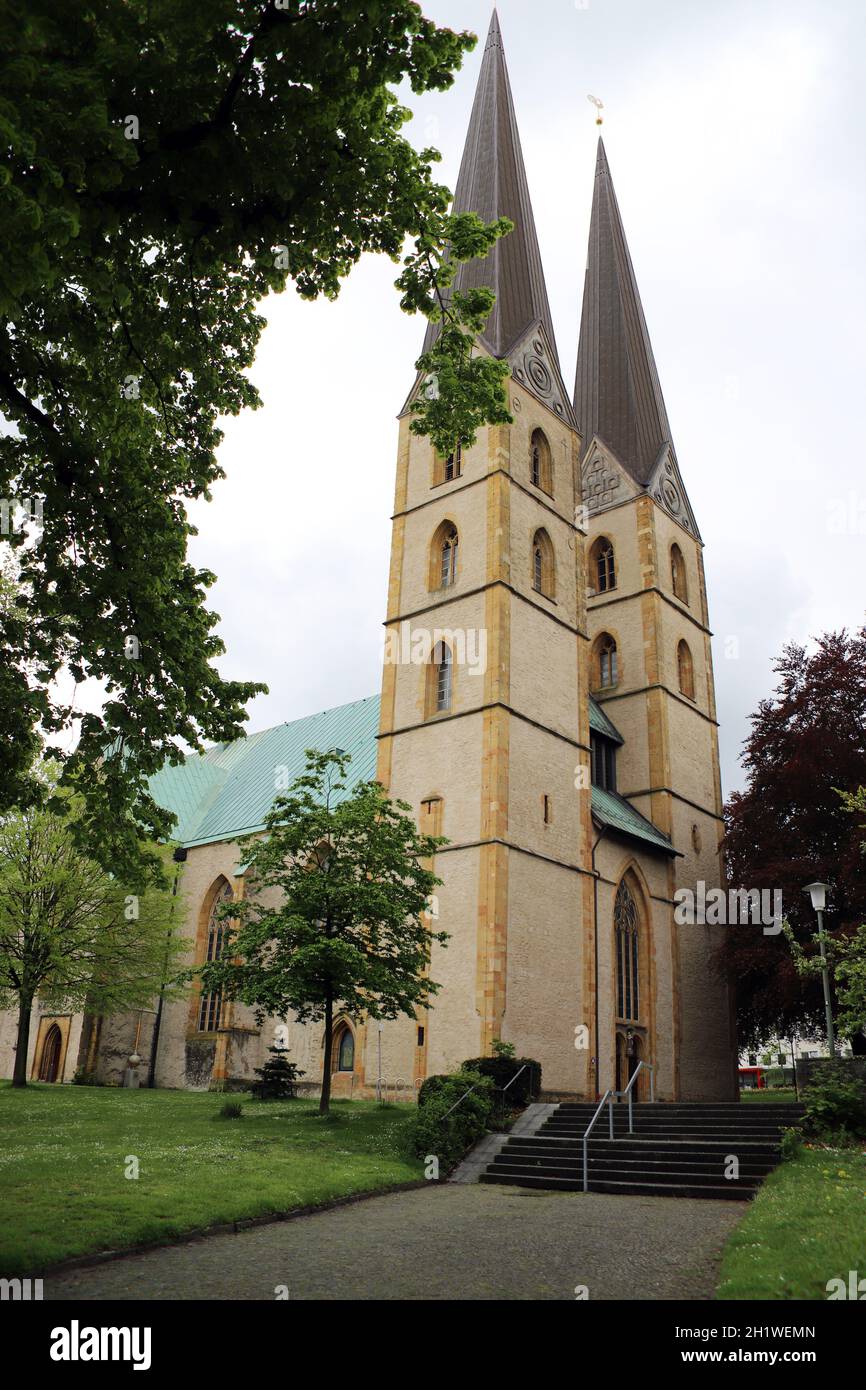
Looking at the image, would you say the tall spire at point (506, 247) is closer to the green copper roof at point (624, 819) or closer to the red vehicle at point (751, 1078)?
the green copper roof at point (624, 819)

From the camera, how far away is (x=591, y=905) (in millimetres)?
26547

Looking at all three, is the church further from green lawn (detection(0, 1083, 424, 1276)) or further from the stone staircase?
the stone staircase

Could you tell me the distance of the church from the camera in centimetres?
2442

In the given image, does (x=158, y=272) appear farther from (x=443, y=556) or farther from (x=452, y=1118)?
(x=443, y=556)

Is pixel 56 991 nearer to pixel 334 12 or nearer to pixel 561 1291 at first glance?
pixel 561 1291

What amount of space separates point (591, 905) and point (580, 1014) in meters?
2.81

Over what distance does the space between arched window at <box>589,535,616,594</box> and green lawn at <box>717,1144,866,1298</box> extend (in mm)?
26571

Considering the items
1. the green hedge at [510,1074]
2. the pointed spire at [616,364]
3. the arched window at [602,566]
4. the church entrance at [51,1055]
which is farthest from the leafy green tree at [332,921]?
Result: the pointed spire at [616,364]

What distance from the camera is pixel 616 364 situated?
40969mm

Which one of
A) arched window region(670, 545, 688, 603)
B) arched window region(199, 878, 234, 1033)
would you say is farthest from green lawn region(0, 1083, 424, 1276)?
arched window region(670, 545, 688, 603)

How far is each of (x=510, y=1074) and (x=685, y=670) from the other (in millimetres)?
20987

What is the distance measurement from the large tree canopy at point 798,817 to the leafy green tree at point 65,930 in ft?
52.3

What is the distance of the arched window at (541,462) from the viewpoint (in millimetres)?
30719
